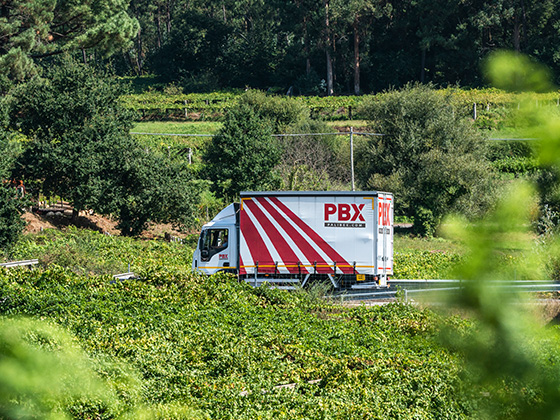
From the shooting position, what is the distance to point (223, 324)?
47.7 ft

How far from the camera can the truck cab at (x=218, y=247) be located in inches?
853

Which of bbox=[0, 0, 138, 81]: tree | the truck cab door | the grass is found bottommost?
the grass

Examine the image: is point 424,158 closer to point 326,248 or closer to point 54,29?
point 326,248

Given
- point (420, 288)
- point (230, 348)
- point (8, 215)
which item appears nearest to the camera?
point (230, 348)

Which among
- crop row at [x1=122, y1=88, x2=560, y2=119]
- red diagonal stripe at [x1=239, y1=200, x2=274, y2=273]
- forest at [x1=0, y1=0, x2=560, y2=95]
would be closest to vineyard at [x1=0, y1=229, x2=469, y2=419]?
red diagonal stripe at [x1=239, y1=200, x2=274, y2=273]

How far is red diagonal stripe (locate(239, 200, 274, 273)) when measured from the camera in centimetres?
2095

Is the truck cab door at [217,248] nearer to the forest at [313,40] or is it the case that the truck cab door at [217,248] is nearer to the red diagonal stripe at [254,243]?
the red diagonal stripe at [254,243]

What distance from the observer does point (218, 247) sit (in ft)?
71.4

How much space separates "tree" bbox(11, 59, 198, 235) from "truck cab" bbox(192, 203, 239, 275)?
36.4 feet

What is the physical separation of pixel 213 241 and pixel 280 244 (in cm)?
251

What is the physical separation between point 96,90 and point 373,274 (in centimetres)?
2013

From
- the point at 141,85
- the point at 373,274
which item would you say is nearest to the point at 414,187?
the point at 373,274

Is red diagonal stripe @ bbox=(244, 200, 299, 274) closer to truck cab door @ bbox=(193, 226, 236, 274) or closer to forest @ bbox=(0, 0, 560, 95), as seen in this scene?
truck cab door @ bbox=(193, 226, 236, 274)

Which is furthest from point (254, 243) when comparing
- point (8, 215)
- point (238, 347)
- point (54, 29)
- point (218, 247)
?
point (54, 29)
